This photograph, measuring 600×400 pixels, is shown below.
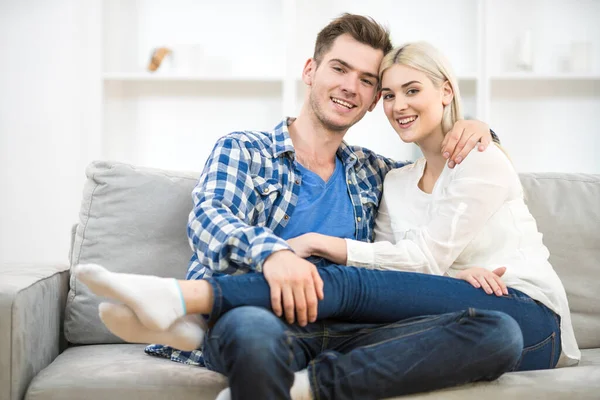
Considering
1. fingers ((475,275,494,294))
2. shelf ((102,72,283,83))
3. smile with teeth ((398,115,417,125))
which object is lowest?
fingers ((475,275,494,294))

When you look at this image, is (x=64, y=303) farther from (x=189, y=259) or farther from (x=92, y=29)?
(x=92, y=29)

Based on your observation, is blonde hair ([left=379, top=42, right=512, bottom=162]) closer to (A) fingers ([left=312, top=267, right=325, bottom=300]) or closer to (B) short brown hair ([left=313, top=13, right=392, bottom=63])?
(B) short brown hair ([left=313, top=13, right=392, bottom=63])

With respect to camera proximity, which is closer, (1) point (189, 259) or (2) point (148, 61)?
(1) point (189, 259)

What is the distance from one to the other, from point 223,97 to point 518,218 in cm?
232

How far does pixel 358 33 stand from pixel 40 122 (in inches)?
89.1

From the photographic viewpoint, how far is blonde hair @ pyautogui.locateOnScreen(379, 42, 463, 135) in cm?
183

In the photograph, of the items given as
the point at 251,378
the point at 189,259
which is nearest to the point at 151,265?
the point at 189,259

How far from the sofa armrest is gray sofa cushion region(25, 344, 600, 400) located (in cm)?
4

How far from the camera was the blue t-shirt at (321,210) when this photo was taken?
178cm

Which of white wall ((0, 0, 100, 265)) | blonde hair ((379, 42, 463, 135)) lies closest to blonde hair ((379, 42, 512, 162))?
blonde hair ((379, 42, 463, 135))

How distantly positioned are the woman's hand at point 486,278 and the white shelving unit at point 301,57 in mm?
2186

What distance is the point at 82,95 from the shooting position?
11.7 ft

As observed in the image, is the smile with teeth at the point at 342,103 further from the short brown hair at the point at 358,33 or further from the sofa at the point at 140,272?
the sofa at the point at 140,272

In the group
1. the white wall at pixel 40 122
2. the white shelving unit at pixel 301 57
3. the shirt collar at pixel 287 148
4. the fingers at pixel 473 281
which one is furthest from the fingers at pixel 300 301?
the white wall at pixel 40 122
